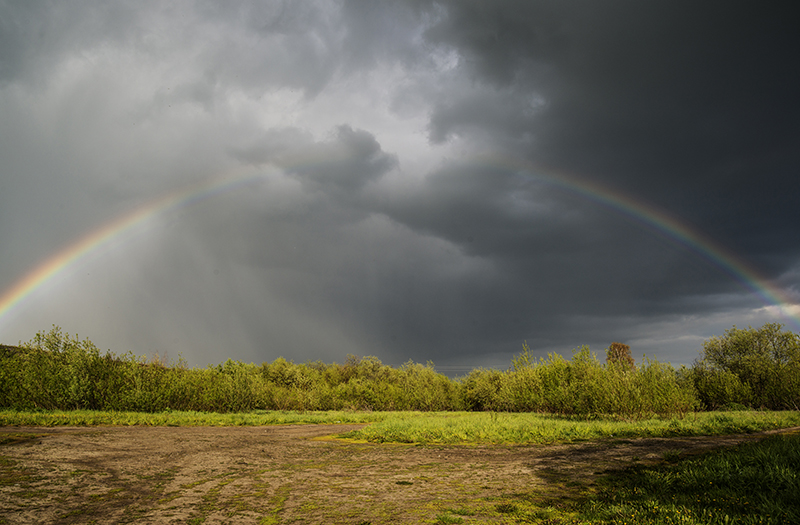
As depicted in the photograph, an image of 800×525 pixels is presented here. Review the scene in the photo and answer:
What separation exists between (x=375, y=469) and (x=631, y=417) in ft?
66.7

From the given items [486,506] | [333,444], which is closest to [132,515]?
[486,506]

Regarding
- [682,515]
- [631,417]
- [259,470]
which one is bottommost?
[631,417]

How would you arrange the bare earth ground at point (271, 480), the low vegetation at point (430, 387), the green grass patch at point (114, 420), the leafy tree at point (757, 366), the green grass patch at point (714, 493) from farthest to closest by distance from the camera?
the leafy tree at point (757, 366), the low vegetation at point (430, 387), the green grass patch at point (114, 420), the bare earth ground at point (271, 480), the green grass patch at point (714, 493)

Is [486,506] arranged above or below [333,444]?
above

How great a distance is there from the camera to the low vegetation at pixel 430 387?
78.9 feet

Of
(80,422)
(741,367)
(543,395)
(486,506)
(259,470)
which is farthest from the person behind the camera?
(741,367)

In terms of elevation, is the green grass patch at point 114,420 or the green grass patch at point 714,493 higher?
the green grass patch at point 714,493

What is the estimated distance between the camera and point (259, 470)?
9.77 m

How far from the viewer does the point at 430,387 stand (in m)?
50.3

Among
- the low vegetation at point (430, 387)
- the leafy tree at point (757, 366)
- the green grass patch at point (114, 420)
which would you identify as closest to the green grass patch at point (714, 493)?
the low vegetation at point (430, 387)

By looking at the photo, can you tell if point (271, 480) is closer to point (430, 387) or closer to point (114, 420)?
point (114, 420)

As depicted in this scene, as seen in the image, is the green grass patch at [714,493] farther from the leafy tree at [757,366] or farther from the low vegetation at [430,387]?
the leafy tree at [757,366]

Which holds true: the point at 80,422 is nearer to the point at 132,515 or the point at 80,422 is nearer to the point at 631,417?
the point at 132,515

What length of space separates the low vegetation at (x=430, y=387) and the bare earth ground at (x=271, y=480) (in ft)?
41.9
